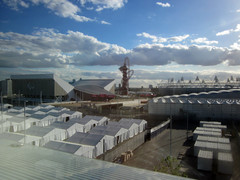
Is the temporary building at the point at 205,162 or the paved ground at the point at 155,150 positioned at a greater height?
the temporary building at the point at 205,162

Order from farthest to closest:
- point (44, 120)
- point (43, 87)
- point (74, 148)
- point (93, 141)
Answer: point (43, 87) → point (44, 120) → point (93, 141) → point (74, 148)

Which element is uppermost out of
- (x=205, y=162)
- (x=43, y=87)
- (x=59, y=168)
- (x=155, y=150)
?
(x=43, y=87)

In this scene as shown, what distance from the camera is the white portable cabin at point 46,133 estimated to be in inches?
420

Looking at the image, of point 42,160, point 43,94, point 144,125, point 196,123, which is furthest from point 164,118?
point 43,94

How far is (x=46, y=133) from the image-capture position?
10.9 m

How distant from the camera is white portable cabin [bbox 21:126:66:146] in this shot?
10669mm

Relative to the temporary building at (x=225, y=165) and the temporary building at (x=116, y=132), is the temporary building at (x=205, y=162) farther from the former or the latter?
the temporary building at (x=116, y=132)

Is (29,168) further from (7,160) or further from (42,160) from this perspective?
(7,160)

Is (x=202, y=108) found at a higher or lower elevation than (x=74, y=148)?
higher

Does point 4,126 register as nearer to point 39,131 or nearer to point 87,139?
point 39,131

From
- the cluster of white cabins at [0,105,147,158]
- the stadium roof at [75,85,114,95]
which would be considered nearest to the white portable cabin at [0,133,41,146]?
the cluster of white cabins at [0,105,147,158]

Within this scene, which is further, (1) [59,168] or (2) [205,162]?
(2) [205,162]

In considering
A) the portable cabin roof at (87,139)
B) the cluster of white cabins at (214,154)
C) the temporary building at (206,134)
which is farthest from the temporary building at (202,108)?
the portable cabin roof at (87,139)

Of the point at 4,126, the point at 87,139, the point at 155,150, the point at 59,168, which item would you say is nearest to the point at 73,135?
the point at 87,139
